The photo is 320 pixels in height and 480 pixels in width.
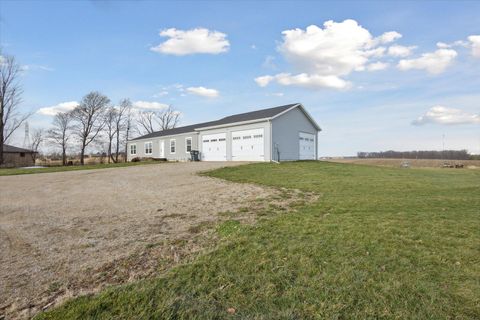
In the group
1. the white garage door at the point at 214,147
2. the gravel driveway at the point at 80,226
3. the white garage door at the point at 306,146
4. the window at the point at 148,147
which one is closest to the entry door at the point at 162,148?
the window at the point at 148,147

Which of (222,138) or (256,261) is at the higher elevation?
(222,138)

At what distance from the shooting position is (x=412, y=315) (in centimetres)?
258

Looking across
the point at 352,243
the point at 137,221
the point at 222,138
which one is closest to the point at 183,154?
the point at 222,138

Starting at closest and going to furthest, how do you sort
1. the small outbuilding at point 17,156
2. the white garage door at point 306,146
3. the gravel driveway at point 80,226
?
the gravel driveway at point 80,226, the white garage door at point 306,146, the small outbuilding at point 17,156

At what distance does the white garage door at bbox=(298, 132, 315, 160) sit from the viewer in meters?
24.1

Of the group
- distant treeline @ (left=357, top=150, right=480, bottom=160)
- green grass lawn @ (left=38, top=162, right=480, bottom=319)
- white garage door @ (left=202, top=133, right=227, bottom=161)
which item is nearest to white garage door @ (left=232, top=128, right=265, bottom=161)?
white garage door @ (left=202, top=133, right=227, bottom=161)

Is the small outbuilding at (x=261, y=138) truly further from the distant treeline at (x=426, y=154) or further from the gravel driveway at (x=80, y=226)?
the distant treeline at (x=426, y=154)

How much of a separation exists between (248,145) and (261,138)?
4.45 feet

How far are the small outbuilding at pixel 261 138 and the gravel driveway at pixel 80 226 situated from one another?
10.5 meters

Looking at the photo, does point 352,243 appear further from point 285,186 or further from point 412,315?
point 285,186

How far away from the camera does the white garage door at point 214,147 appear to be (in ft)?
80.1

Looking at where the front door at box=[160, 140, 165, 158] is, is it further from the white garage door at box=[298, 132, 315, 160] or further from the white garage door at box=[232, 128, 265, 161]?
the white garage door at box=[298, 132, 315, 160]

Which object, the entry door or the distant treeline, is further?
the distant treeline

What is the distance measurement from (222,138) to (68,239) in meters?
19.8
